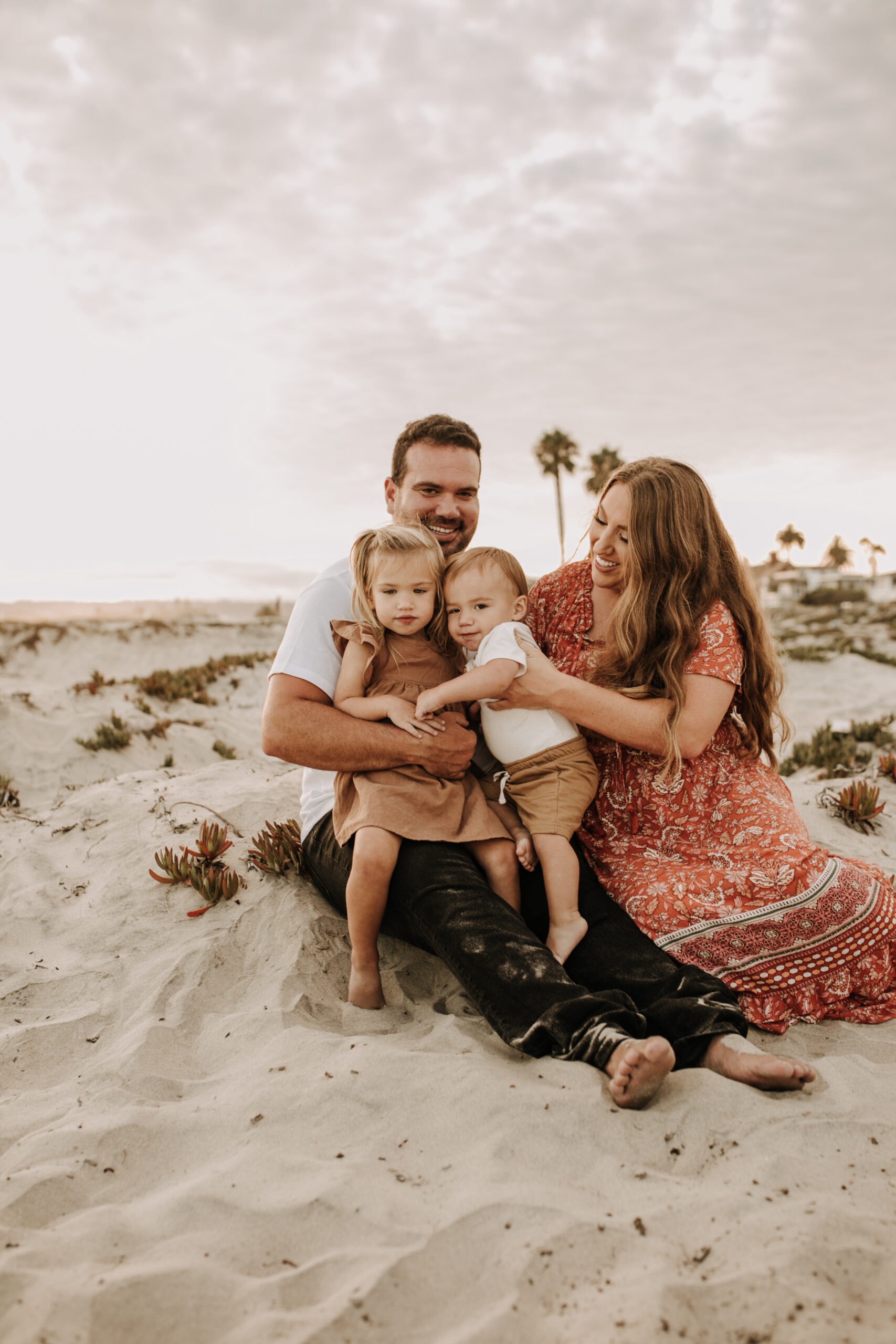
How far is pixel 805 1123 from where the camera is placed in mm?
2422

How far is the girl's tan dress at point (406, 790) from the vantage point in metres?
3.36

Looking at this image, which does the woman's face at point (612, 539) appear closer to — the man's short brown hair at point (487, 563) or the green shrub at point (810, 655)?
the man's short brown hair at point (487, 563)

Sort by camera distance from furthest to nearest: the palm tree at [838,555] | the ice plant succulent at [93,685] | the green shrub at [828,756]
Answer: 1. the palm tree at [838,555]
2. the ice plant succulent at [93,685]
3. the green shrub at [828,756]

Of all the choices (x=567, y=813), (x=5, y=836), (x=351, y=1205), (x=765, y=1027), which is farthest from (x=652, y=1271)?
(x=5, y=836)

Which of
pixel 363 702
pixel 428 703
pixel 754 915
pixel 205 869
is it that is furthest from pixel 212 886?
pixel 754 915

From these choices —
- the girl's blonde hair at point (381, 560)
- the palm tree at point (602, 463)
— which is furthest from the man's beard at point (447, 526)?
the palm tree at point (602, 463)

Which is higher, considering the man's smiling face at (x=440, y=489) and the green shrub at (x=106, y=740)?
the man's smiling face at (x=440, y=489)

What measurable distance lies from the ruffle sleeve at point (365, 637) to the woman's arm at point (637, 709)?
72cm

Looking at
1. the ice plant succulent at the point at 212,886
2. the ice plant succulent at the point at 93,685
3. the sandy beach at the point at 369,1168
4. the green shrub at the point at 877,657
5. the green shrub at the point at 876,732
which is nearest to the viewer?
the sandy beach at the point at 369,1168

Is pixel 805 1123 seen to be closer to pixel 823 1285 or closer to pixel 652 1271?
pixel 823 1285

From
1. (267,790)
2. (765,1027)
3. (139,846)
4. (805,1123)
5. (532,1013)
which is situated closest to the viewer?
(805,1123)

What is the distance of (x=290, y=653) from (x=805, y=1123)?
8.91ft

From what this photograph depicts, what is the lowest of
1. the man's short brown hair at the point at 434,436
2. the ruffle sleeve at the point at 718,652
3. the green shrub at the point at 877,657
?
the green shrub at the point at 877,657

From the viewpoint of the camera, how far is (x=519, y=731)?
3732 mm
